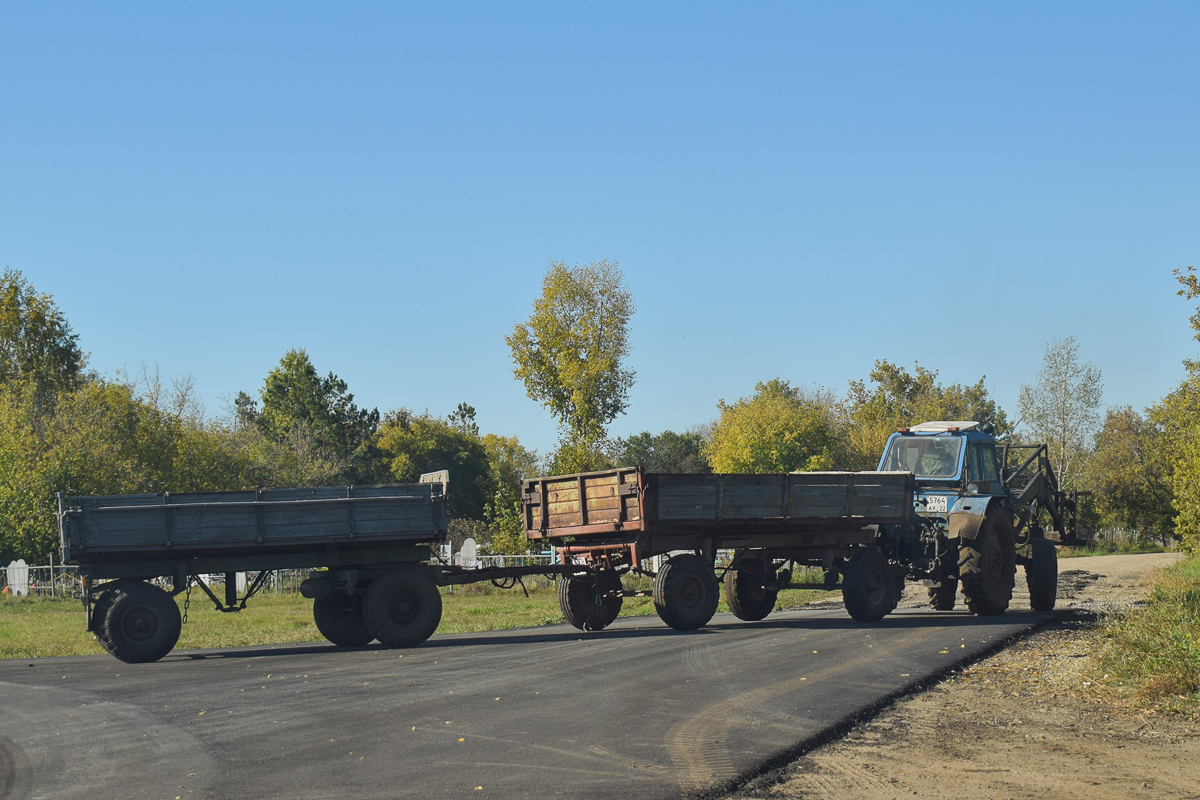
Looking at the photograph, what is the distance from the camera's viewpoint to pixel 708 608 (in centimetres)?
1750

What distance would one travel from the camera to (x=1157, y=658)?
10.8m

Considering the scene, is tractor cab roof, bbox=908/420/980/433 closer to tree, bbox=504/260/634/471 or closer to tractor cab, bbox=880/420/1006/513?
tractor cab, bbox=880/420/1006/513

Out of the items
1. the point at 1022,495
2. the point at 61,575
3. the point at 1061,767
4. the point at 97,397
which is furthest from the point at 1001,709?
the point at 97,397

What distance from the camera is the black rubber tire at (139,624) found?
15703mm

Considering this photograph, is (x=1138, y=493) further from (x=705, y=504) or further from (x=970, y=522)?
(x=705, y=504)

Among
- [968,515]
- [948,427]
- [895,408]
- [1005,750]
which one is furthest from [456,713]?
[895,408]

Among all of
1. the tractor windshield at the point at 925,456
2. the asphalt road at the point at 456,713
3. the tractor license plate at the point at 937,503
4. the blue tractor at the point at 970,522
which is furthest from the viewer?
the tractor windshield at the point at 925,456

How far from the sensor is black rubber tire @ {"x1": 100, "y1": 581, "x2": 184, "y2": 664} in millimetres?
15703

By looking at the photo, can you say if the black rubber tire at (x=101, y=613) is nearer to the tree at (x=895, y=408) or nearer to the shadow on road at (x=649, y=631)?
the shadow on road at (x=649, y=631)

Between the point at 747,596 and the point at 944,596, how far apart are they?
385 cm

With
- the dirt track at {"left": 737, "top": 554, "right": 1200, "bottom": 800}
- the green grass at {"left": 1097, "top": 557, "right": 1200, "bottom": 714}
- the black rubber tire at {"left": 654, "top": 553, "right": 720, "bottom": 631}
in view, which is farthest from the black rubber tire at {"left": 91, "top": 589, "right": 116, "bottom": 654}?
the green grass at {"left": 1097, "top": 557, "right": 1200, "bottom": 714}

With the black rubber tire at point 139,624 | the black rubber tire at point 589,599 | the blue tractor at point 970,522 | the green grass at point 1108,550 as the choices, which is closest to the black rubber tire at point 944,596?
the blue tractor at point 970,522

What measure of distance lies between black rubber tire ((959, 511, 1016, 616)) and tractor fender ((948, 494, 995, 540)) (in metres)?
0.12

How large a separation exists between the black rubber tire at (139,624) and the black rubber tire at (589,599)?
5972mm
